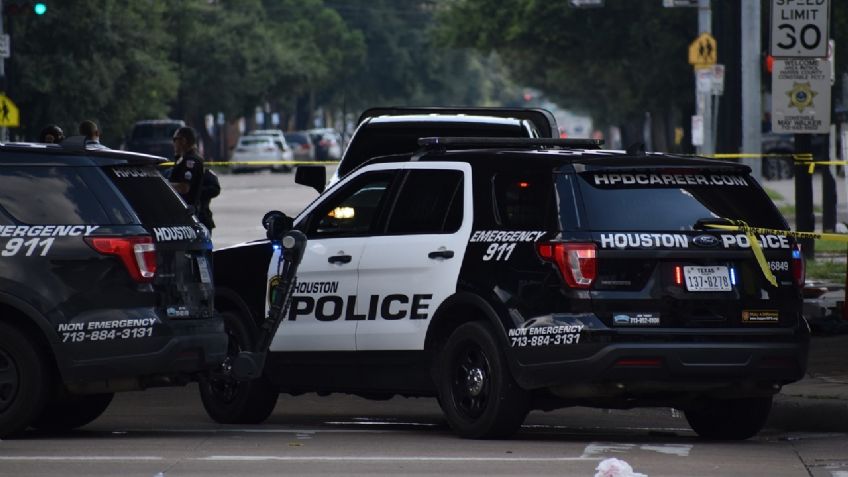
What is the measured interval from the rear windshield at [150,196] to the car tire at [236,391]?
3.33 ft

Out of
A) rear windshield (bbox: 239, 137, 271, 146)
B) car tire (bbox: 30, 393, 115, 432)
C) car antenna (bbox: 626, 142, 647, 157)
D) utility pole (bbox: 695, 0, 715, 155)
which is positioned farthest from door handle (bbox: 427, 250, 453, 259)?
rear windshield (bbox: 239, 137, 271, 146)

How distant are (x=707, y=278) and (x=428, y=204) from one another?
1.79 meters

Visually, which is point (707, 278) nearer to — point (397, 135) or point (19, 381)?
point (19, 381)

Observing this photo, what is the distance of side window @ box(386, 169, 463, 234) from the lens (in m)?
11.4

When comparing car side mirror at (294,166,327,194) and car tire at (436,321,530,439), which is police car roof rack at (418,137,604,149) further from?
car side mirror at (294,166,327,194)

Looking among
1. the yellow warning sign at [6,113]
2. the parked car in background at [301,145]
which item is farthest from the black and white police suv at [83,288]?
the parked car in background at [301,145]

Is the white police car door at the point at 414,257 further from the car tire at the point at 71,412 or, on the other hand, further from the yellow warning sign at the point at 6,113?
the yellow warning sign at the point at 6,113

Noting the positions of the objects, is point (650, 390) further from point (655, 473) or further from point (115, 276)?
point (115, 276)

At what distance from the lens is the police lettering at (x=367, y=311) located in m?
11.5

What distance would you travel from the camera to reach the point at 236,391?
488 inches

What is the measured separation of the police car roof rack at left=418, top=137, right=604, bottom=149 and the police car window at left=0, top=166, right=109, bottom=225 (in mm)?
1961

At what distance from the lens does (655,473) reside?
973 cm

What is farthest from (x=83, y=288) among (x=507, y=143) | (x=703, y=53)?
(x=703, y=53)

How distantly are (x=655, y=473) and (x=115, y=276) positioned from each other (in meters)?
3.22
